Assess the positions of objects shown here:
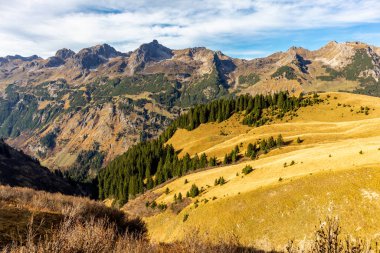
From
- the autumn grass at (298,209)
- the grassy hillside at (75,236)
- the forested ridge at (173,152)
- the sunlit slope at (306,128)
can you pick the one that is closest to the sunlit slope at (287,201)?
the autumn grass at (298,209)

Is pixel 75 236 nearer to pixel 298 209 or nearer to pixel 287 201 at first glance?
pixel 298 209

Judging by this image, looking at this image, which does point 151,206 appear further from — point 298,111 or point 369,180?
point 298,111

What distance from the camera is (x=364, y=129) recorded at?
90.9 metres

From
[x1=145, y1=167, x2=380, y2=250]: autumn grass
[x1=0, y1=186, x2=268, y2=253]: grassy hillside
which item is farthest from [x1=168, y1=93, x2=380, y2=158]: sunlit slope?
[x1=0, y1=186, x2=268, y2=253]: grassy hillside

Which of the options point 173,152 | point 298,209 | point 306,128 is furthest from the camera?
point 173,152

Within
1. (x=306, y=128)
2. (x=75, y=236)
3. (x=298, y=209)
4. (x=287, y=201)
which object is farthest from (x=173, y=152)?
(x=75, y=236)

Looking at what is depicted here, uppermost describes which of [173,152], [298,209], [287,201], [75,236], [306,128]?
[75,236]

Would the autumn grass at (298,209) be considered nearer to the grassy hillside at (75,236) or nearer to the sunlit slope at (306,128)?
the grassy hillside at (75,236)

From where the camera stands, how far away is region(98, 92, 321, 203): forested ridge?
429 ft

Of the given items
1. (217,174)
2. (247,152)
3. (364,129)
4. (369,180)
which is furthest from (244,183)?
(364,129)

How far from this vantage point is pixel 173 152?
506 feet

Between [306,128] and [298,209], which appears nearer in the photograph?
[298,209]


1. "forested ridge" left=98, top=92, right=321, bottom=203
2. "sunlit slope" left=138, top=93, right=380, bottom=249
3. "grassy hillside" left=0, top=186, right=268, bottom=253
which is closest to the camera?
"grassy hillside" left=0, top=186, right=268, bottom=253

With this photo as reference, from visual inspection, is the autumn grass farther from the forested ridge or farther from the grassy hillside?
the forested ridge
